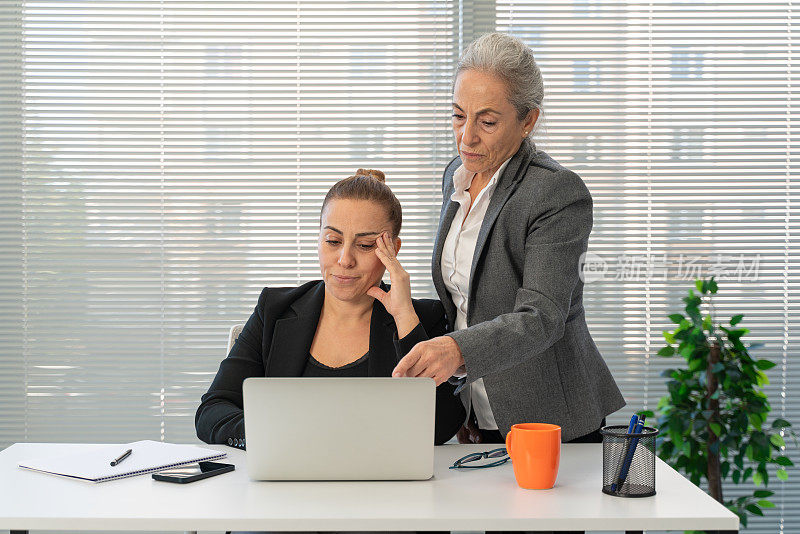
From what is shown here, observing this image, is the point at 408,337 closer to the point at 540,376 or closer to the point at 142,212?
the point at 540,376

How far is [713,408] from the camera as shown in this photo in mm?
2893

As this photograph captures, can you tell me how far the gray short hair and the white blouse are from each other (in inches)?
6.1

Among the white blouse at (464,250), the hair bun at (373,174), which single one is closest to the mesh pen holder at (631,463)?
the white blouse at (464,250)

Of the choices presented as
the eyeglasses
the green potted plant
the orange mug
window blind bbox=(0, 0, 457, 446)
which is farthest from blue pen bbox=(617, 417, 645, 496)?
window blind bbox=(0, 0, 457, 446)

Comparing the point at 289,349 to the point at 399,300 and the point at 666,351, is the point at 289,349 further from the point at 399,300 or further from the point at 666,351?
the point at 666,351

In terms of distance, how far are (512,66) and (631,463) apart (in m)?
0.93

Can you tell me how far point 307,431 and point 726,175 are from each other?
7.60 ft

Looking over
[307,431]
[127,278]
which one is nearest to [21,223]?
[127,278]

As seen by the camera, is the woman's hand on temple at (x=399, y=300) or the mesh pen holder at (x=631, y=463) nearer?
the mesh pen holder at (x=631, y=463)

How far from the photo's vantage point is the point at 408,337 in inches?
74.9

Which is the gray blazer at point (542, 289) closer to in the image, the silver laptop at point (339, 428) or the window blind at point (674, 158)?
the silver laptop at point (339, 428)

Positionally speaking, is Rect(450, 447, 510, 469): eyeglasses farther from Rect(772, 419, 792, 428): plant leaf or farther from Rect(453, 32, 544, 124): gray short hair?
Rect(772, 419, 792, 428): plant leaf

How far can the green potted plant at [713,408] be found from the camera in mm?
2863

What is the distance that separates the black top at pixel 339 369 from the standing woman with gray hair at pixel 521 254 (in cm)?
25
